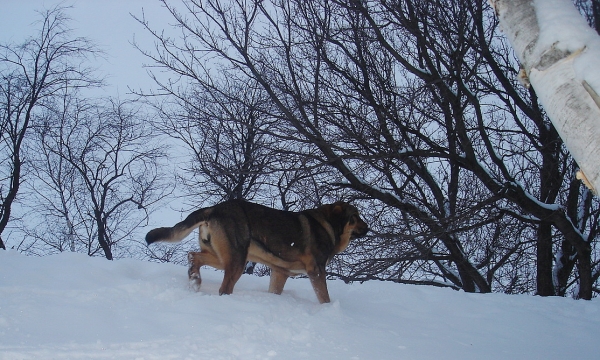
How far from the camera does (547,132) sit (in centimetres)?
1371

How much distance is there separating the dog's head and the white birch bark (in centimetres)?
583

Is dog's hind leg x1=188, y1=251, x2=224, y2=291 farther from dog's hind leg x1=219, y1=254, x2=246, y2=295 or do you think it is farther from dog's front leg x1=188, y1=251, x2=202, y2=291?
dog's hind leg x1=219, y1=254, x2=246, y2=295

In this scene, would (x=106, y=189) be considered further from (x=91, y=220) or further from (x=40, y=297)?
(x=40, y=297)

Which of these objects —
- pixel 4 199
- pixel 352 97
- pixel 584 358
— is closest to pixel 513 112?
pixel 352 97

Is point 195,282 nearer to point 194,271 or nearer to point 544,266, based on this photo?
point 194,271

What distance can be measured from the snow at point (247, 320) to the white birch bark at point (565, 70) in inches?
118

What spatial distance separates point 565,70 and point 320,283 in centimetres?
531

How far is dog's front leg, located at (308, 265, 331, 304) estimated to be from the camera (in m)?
7.14

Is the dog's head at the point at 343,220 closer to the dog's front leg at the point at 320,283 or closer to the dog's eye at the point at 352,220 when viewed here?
the dog's eye at the point at 352,220

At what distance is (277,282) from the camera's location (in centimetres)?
741

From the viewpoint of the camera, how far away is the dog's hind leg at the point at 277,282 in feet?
24.2

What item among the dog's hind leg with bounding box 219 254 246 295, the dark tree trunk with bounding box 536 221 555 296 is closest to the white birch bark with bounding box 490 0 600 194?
the dog's hind leg with bounding box 219 254 246 295

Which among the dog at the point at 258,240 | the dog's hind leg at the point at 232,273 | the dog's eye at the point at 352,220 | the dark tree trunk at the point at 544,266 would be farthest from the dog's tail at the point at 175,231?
the dark tree trunk at the point at 544,266

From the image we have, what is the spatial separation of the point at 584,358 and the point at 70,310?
17.3ft
